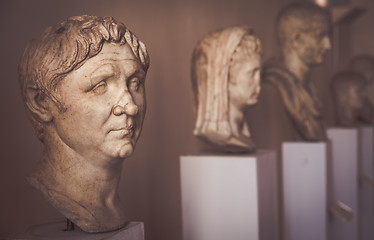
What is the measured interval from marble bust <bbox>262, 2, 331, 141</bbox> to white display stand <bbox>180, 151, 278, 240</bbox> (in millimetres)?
1159

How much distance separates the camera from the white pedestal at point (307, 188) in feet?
14.1

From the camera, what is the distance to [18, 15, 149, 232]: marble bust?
73.8 inches

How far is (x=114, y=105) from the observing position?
6.26ft

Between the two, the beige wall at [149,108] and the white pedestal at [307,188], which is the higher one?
the beige wall at [149,108]

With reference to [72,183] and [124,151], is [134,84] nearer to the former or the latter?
[124,151]

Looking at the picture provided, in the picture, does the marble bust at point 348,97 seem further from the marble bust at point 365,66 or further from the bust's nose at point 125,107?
the bust's nose at point 125,107

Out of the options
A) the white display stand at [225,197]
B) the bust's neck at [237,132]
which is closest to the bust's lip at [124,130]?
the white display stand at [225,197]

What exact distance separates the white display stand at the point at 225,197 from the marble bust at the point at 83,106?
1160 millimetres

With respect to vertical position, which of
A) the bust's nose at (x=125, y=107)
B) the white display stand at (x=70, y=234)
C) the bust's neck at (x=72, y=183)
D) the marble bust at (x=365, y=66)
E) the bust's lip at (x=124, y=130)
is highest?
the marble bust at (x=365, y=66)

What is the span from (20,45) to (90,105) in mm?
668

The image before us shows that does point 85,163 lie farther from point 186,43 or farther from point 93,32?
point 186,43

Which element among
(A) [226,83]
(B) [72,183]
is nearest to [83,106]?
(B) [72,183]

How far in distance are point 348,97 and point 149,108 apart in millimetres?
3500

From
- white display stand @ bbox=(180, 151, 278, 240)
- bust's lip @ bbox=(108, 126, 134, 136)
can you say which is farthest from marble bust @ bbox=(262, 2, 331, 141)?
bust's lip @ bbox=(108, 126, 134, 136)
